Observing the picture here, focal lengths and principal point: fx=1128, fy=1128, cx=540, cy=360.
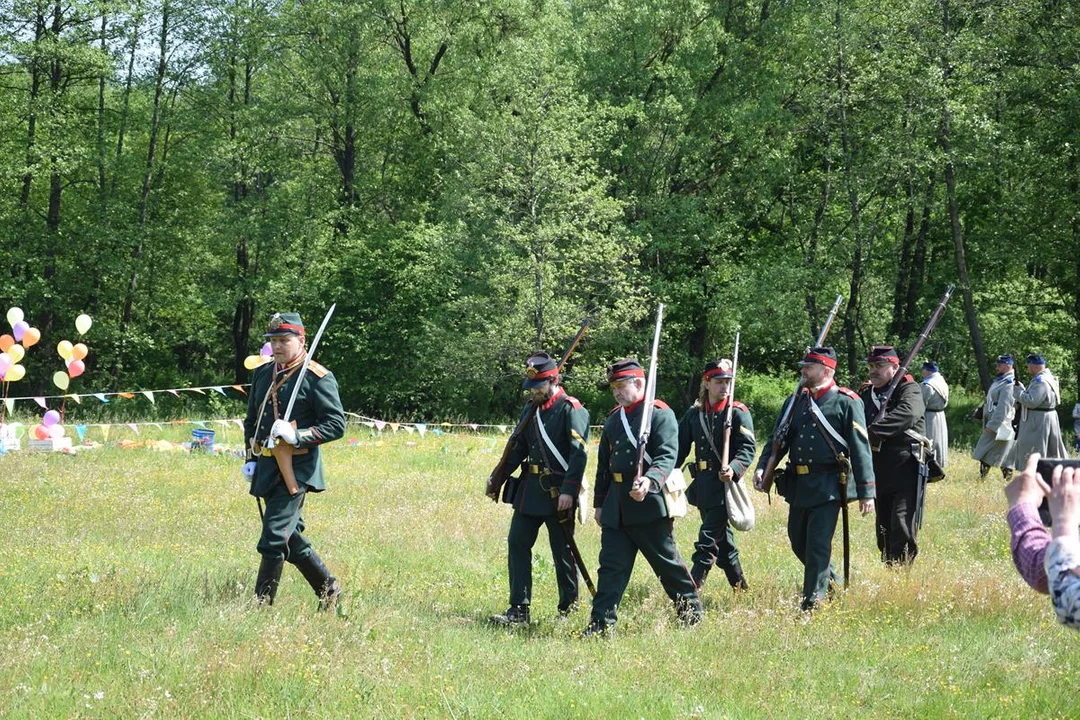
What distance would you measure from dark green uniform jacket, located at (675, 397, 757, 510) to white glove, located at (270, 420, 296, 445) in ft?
11.3

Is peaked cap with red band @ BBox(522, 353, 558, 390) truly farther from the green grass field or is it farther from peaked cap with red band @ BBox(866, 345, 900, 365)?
peaked cap with red band @ BBox(866, 345, 900, 365)

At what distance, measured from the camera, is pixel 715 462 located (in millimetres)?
9680

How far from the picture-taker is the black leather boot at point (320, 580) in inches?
320

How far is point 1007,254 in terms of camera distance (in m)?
30.6

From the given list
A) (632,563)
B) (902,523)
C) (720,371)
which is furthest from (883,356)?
(632,563)

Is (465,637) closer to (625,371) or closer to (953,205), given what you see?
(625,371)

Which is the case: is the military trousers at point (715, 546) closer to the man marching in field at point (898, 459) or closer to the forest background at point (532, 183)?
the man marching in field at point (898, 459)

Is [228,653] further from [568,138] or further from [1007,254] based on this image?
[1007,254]

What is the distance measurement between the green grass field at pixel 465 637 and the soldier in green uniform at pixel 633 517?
Answer: 29 cm

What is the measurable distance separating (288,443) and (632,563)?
259 centimetres

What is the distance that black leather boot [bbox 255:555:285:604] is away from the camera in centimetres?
796

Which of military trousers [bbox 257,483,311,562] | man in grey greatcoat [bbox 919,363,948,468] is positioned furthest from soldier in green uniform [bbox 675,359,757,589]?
man in grey greatcoat [bbox 919,363,948,468]

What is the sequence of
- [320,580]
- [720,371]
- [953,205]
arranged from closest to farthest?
[320,580]
[720,371]
[953,205]

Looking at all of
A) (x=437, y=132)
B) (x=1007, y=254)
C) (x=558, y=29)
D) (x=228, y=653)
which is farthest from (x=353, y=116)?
(x=228, y=653)
